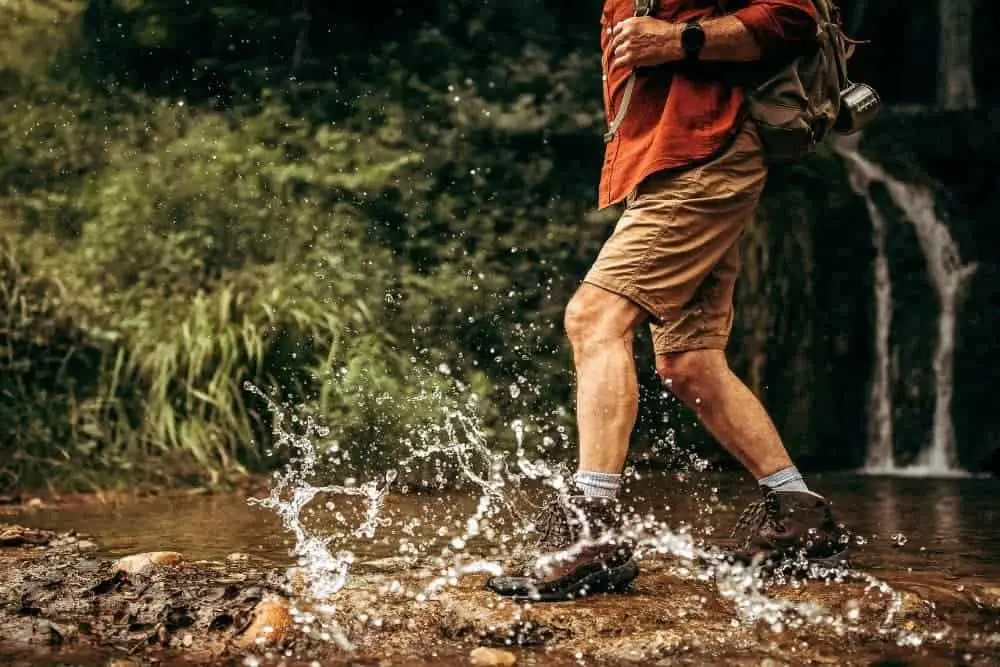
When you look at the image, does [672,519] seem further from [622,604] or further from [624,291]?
[624,291]

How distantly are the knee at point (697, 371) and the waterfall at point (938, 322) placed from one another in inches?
171

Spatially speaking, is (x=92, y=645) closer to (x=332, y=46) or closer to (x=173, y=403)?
(x=173, y=403)

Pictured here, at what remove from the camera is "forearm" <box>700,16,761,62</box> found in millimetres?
3428

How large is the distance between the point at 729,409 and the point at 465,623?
104cm

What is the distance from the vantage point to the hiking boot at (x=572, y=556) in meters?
3.33

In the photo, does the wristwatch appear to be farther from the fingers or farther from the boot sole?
the boot sole

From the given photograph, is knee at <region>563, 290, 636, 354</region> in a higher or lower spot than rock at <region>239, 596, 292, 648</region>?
higher

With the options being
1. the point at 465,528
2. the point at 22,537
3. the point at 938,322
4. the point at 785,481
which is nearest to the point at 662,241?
the point at 785,481

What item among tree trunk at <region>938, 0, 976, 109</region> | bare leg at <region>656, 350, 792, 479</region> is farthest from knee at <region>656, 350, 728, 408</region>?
tree trunk at <region>938, 0, 976, 109</region>

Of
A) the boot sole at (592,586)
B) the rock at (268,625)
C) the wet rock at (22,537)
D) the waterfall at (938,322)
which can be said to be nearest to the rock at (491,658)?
the boot sole at (592,586)

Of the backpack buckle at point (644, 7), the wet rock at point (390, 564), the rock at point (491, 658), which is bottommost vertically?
the wet rock at point (390, 564)

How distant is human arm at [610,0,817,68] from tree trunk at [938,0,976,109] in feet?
24.4

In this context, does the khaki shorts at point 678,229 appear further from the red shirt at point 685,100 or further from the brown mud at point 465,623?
the brown mud at point 465,623

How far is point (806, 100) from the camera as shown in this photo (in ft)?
11.7
